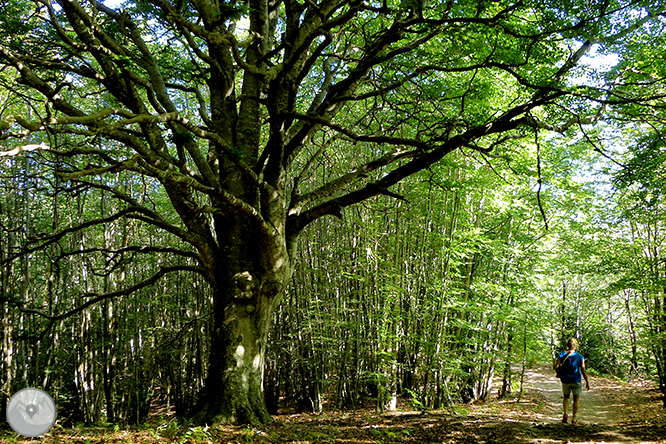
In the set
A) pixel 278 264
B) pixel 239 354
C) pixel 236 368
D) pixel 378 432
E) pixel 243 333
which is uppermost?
pixel 278 264

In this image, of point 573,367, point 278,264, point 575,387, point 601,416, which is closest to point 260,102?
point 278,264

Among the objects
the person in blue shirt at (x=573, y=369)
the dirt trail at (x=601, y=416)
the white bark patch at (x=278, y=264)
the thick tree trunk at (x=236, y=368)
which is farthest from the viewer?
the person in blue shirt at (x=573, y=369)

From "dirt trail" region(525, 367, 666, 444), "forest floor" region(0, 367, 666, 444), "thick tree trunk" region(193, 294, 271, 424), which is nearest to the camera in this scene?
"forest floor" region(0, 367, 666, 444)

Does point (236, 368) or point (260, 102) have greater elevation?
point (260, 102)

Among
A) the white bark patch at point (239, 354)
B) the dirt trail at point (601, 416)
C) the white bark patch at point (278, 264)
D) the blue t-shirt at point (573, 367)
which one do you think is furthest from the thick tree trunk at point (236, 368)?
the blue t-shirt at point (573, 367)

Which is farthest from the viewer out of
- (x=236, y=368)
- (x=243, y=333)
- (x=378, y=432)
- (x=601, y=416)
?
(x=601, y=416)

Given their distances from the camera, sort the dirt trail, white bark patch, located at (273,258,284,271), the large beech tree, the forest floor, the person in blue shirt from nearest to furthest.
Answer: the forest floor
the large beech tree
white bark patch, located at (273,258,284,271)
the dirt trail
the person in blue shirt

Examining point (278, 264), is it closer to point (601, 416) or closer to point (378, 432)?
point (378, 432)

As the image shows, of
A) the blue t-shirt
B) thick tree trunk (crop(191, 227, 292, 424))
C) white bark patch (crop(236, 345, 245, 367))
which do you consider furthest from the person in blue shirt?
white bark patch (crop(236, 345, 245, 367))

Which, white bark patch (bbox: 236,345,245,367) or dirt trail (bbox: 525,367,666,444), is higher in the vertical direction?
white bark patch (bbox: 236,345,245,367)

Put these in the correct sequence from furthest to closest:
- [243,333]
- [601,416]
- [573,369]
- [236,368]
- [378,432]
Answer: [601,416] → [573,369] → [378,432] → [243,333] → [236,368]

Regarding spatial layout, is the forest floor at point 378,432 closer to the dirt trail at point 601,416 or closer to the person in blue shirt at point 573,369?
the dirt trail at point 601,416

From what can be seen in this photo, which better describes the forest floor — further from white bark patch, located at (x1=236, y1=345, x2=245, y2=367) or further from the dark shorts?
white bark patch, located at (x1=236, y1=345, x2=245, y2=367)

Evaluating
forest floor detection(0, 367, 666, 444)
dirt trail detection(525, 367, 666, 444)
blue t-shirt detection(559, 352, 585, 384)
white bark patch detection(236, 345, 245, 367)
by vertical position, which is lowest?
dirt trail detection(525, 367, 666, 444)
